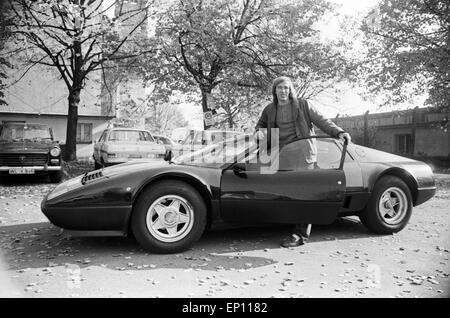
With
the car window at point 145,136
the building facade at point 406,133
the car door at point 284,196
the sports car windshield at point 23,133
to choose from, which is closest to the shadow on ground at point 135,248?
the car door at point 284,196

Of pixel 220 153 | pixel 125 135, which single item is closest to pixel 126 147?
pixel 125 135

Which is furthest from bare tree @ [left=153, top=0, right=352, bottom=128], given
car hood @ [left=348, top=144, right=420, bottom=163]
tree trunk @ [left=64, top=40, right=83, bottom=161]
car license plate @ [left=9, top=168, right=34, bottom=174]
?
car hood @ [left=348, top=144, right=420, bottom=163]

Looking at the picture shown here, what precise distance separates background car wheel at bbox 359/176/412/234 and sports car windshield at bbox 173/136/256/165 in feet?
5.60

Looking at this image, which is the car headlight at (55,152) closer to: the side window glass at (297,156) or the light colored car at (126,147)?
the light colored car at (126,147)

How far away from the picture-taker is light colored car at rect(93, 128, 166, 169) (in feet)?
39.0

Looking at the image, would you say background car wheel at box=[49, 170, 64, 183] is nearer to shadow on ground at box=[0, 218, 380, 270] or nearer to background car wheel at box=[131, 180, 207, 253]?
shadow on ground at box=[0, 218, 380, 270]

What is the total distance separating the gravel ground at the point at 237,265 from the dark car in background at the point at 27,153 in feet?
16.6

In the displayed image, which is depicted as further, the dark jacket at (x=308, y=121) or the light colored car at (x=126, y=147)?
the light colored car at (x=126, y=147)

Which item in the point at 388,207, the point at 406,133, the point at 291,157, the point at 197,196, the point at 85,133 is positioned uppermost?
the point at 406,133

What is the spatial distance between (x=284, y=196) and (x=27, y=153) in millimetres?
8144

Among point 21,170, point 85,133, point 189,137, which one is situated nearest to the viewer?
point 21,170

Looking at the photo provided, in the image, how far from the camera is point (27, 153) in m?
9.89

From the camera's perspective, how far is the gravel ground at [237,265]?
3.03 m

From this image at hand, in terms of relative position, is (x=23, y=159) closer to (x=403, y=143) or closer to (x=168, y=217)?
(x=168, y=217)
